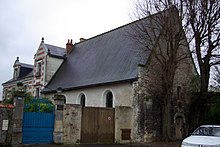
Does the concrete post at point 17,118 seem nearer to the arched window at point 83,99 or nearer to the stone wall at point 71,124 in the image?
the stone wall at point 71,124

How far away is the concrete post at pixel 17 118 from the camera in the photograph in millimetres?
14914

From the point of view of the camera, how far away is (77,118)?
57.4 feet

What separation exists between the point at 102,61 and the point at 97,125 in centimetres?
834

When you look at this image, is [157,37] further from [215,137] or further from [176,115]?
[215,137]

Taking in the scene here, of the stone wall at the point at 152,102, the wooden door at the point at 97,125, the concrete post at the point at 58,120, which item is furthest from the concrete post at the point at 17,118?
the stone wall at the point at 152,102

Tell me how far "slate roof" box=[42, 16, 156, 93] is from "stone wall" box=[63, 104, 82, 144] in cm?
464

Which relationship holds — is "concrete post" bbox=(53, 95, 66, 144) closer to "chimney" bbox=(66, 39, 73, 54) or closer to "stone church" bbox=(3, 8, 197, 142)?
"stone church" bbox=(3, 8, 197, 142)

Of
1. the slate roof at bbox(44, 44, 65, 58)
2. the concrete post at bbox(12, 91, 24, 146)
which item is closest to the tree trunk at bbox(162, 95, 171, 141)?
the concrete post at bbox(12, 91, 24, 146)

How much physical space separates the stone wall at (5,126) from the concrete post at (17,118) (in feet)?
0.74

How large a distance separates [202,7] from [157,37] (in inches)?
145

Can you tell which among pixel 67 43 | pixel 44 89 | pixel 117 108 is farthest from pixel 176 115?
pixel 67 43

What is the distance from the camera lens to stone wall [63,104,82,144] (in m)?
17.0

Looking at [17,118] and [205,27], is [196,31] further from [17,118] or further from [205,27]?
[17,118]

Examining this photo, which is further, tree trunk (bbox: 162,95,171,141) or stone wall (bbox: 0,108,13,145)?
tree trunk (bbox: 162,95,171,141)
